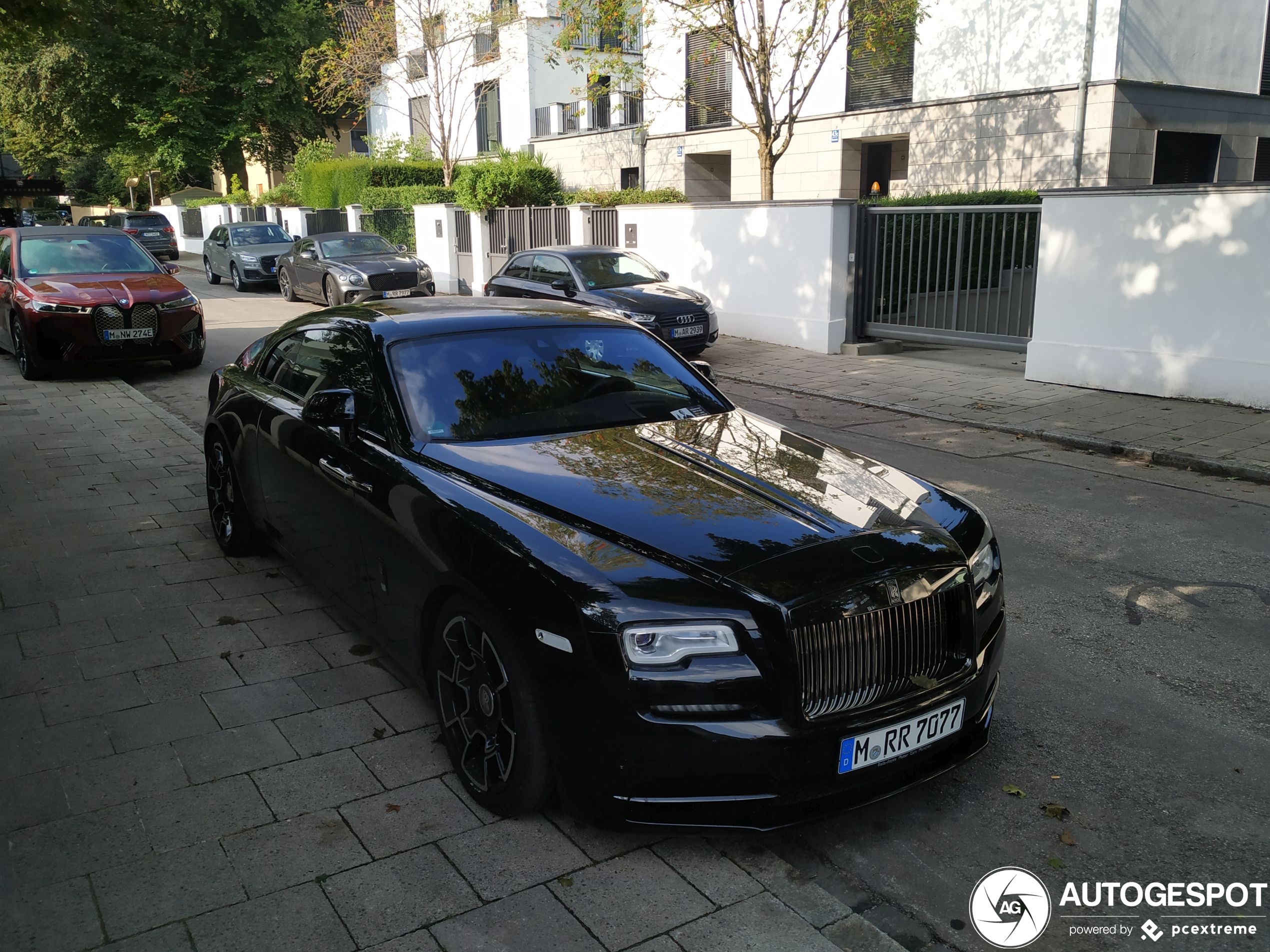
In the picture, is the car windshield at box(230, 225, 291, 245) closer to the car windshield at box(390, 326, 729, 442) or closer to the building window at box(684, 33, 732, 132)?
the building window at box(684, 33, 732, 132)

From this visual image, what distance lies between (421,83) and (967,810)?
3928 cm

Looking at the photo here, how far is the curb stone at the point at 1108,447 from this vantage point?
8.38m

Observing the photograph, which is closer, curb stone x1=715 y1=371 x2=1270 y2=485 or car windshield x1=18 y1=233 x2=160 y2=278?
curb stone x1=715 y1=371 x2=1270 y2=485

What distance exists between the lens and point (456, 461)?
403cm

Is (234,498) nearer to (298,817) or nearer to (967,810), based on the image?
(298,817)

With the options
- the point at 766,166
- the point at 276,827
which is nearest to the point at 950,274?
the point at 766,166

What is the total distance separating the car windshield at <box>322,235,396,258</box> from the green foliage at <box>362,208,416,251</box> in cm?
708

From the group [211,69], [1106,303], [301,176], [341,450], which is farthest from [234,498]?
[211,69]

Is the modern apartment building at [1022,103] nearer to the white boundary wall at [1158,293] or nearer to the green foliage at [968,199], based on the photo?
the green foliage at [968,199]

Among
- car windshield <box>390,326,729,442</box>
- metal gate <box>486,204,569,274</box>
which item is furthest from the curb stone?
metal gate <box>486,204,569,274</box>

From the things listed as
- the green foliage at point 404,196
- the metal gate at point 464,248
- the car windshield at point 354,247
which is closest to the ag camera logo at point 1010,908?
the car windshield at point 354,247

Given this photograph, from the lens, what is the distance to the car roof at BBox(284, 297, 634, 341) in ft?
15.6

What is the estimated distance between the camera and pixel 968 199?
56.0 ft

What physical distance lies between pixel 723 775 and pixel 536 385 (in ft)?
7.00
